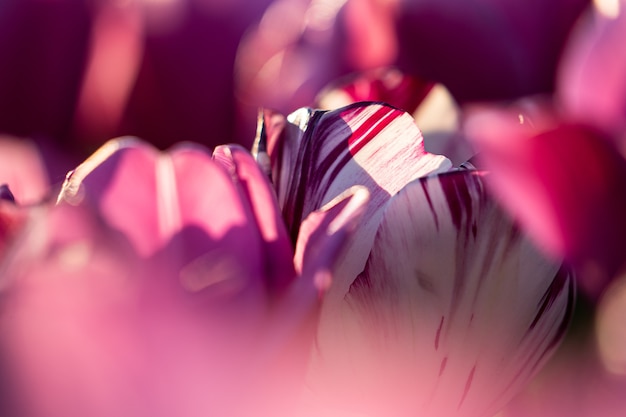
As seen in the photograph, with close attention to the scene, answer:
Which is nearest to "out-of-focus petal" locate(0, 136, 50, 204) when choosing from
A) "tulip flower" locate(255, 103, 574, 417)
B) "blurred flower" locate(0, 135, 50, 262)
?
"blurred flower" locate(0, 135, 50, 262)

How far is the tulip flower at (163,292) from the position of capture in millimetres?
123

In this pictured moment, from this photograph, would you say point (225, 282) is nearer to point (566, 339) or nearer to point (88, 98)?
point (566, 339)

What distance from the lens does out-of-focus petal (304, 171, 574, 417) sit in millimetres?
152

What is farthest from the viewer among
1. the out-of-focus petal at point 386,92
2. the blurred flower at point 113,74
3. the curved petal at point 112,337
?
the blurred flower at point 113,74

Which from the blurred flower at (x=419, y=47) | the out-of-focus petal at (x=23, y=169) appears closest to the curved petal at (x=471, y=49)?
the blurred flower at (x=419, y=47)

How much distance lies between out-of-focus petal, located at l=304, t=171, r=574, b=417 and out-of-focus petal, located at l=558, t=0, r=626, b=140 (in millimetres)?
35

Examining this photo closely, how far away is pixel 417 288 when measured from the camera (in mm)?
156

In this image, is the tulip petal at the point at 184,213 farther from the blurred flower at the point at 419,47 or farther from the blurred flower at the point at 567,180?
the blurred flower at the point at 419,47

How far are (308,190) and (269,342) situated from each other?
0.15 ft

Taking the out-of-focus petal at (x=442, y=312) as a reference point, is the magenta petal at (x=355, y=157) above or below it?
above

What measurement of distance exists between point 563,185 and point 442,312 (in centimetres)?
3

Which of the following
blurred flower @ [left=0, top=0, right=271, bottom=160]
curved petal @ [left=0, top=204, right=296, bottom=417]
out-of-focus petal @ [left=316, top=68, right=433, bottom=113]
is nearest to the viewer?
curved petal @ [left=0, top=204, right=296, bottom=417]

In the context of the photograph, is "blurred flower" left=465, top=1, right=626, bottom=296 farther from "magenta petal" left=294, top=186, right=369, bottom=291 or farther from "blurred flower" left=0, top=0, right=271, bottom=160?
"blurred flower" left=0, top=0, right=271, bottom=160

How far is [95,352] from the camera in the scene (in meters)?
0.13
